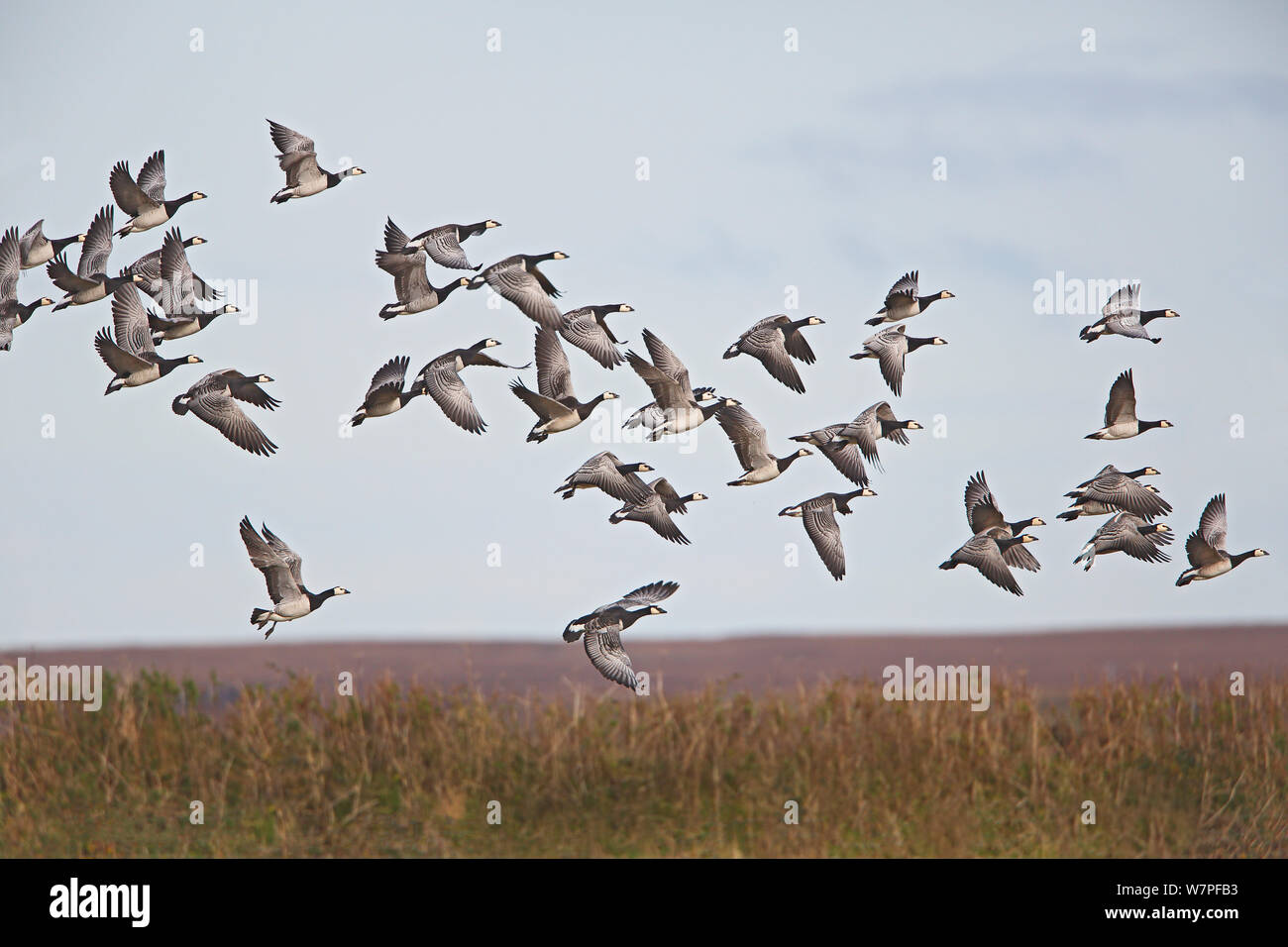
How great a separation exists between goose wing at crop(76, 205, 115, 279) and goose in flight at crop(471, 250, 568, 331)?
5.76m

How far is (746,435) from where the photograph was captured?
56.9 ft

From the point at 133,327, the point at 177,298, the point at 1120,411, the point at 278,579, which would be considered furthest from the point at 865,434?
the point at 133,327

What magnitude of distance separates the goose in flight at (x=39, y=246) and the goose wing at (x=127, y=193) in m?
1.08

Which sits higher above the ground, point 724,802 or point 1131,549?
point 1131,549

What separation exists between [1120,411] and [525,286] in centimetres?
844

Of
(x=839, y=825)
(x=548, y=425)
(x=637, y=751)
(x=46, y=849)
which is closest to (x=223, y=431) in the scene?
(x=548, y=425)

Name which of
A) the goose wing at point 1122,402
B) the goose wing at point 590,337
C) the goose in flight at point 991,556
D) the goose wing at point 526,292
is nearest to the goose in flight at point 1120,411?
the goose wing at point 1122,402

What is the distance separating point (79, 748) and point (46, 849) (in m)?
1.29

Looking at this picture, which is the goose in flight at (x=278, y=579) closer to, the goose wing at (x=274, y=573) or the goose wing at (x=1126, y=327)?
the goose wing at (x=274, y=573)

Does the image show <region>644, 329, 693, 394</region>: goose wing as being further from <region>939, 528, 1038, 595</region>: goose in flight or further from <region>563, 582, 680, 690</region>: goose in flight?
<region>939, 528, 1038, 595</region>: goose in flight

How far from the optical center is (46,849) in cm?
1455

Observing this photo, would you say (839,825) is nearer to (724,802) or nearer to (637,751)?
(724,802)

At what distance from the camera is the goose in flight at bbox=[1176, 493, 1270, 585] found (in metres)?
17.5

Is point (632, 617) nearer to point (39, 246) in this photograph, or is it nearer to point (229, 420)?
point (229, 420)
